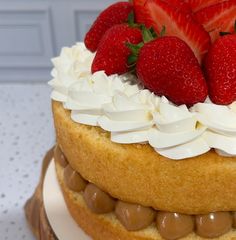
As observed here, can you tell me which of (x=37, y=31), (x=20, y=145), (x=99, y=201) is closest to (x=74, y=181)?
(x=99, y=201)

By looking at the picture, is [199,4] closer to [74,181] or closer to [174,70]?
[174,70]

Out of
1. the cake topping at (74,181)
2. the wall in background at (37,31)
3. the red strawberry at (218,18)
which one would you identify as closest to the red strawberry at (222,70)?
the red strawberry at (218,18)

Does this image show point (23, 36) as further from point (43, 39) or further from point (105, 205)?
point (105, 205)

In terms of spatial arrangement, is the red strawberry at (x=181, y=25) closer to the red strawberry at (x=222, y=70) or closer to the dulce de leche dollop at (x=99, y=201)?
the red strawberry at (x=222, y=70)

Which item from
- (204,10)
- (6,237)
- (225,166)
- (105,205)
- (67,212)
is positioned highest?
(204,10)

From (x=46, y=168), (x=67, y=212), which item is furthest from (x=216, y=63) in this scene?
(x=46, y=168)

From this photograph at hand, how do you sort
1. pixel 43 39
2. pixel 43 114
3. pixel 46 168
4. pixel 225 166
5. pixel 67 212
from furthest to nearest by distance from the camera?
pixel 43 39, pixel 43 114, pixel 46 168, pixel 67 212, pixel 225 166

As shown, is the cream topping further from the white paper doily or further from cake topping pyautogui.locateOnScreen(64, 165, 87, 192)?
the white paper doily
